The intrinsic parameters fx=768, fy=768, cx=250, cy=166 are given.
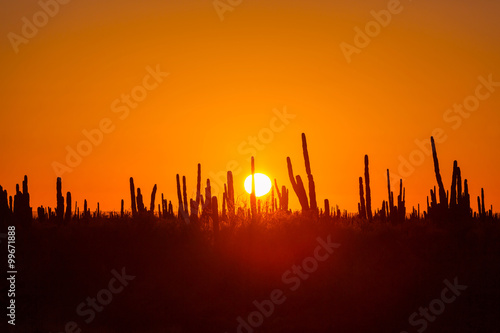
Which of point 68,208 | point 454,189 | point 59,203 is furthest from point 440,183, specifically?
point 59,203

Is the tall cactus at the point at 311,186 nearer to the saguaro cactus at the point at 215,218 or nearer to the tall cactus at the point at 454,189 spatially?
the tall cactus at the point at 454,189

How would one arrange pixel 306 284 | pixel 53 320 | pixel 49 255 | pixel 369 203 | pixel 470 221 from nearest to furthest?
pixel 53 320 → pixel 306 284 → pixel 49 255 → pixel 470 221 → pixel 369 203

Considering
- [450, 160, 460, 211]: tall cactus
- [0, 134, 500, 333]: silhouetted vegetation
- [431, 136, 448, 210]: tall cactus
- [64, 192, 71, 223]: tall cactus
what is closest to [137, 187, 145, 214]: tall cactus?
[0, 134, 500, 333]: silhouetted vegetation

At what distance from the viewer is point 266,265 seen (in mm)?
26328

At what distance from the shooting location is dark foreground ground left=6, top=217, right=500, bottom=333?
74.6 ft

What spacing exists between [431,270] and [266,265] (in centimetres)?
551

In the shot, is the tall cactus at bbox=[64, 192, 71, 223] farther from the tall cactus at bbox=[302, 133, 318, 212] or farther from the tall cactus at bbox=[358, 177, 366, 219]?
the tall cactus at bbox=[358, 177, 366, 219]

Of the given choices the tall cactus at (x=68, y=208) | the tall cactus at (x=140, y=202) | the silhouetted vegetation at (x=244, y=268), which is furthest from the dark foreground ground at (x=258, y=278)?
the tall cactus at (x=140, y=202)

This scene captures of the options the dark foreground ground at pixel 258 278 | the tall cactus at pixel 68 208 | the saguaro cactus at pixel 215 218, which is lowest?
the dark foreground ground at pixel 258 278

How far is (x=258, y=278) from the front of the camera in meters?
25.5

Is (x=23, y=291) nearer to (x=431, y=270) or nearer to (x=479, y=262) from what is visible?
(x=431, y=270)

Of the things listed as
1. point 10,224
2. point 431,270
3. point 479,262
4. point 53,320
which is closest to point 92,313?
point 53,320

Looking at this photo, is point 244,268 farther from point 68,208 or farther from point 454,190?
point 454,190

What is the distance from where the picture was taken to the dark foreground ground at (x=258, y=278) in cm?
2275
